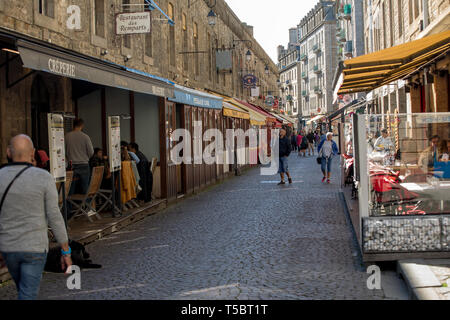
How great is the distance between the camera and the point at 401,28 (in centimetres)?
2220

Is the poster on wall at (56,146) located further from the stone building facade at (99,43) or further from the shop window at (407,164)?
the shop window at (407,164)

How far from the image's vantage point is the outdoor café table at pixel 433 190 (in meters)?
7.39

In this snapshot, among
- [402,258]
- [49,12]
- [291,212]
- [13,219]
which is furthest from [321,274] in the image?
[49,12]

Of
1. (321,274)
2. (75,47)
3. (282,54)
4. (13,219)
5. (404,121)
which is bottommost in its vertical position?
(321,274)

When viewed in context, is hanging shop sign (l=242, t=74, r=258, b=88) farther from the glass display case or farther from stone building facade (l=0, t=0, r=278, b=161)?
the glass display case

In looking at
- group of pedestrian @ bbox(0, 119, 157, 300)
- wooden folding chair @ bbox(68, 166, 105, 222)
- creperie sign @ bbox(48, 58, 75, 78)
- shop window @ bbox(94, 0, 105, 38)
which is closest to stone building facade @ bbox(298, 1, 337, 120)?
shop window @ bbox(94, 0, 105, 38)

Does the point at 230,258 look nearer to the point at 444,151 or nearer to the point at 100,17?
the point at 444,151

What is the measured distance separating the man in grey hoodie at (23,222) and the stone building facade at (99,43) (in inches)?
205

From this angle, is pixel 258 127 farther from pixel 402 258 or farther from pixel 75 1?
pixel 402 258

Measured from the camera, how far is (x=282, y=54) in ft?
371

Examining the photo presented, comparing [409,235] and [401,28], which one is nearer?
[409,235]

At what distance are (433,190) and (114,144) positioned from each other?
6189 mm

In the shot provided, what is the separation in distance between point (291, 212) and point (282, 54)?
103 metres

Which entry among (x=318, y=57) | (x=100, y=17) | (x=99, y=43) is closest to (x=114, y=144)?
(x=99, y=43)
